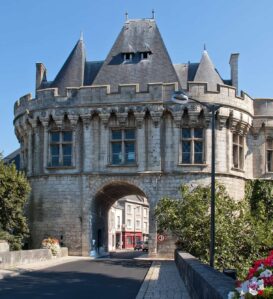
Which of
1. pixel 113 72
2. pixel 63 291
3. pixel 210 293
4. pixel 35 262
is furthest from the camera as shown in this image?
pixel 113 72

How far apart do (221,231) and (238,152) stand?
41.7 ft

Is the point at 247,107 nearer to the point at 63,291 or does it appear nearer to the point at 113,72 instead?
the point at 113,72

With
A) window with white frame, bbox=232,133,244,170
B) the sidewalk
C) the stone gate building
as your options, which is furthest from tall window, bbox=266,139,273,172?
the sidewalk

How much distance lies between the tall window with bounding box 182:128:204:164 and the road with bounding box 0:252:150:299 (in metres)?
12.1

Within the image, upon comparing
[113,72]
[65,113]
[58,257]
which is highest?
[113,72]

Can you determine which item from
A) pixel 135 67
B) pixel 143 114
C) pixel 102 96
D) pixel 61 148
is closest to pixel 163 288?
pixel 143 114

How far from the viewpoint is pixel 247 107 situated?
36156 millimetres

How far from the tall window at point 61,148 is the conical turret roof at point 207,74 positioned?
32.1 ft

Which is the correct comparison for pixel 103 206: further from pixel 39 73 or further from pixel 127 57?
pixel 39 73

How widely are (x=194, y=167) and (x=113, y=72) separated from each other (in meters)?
8.77

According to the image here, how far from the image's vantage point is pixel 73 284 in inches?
675

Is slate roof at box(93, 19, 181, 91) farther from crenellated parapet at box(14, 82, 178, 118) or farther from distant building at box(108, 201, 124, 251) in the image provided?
distant building at box(108, 201, 124, 251)

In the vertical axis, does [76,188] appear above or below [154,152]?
below

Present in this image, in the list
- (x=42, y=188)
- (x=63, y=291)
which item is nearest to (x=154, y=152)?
(x=42, y=188)
